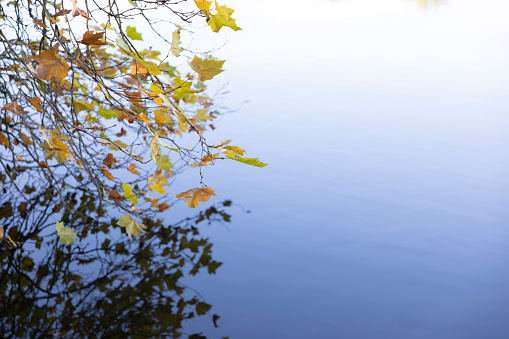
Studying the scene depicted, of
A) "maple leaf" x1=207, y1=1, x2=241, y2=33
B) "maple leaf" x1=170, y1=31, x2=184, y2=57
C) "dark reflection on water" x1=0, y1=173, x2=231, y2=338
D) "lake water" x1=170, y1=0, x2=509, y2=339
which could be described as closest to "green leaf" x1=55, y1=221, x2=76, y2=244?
"dark reflection on water" x1=0, y1=173, x2=231, y2=338

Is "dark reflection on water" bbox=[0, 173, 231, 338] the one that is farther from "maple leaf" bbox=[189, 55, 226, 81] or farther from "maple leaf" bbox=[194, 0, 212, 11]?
"maple leaf" bbox=[194, 0, 212, 11]

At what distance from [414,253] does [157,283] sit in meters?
1.38

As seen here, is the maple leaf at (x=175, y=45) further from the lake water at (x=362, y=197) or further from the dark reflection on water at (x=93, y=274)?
the lake water at (x=362, y=197)

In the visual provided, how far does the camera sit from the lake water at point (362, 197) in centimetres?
245

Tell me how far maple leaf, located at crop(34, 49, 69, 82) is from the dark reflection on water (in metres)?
0.98

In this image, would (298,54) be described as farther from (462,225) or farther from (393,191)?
(462,225)

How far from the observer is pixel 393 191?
12.5ft

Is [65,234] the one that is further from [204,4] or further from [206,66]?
[204,4]

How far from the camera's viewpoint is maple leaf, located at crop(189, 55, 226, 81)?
1.18 metres

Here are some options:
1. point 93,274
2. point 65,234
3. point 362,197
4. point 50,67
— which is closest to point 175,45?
point 50,67

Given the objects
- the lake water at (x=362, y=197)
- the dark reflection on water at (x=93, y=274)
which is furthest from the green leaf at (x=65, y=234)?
the lake water at (x=362, y=197)

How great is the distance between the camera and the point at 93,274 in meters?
2.44

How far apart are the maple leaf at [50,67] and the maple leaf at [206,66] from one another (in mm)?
271

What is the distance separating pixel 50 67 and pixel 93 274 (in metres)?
1.45
